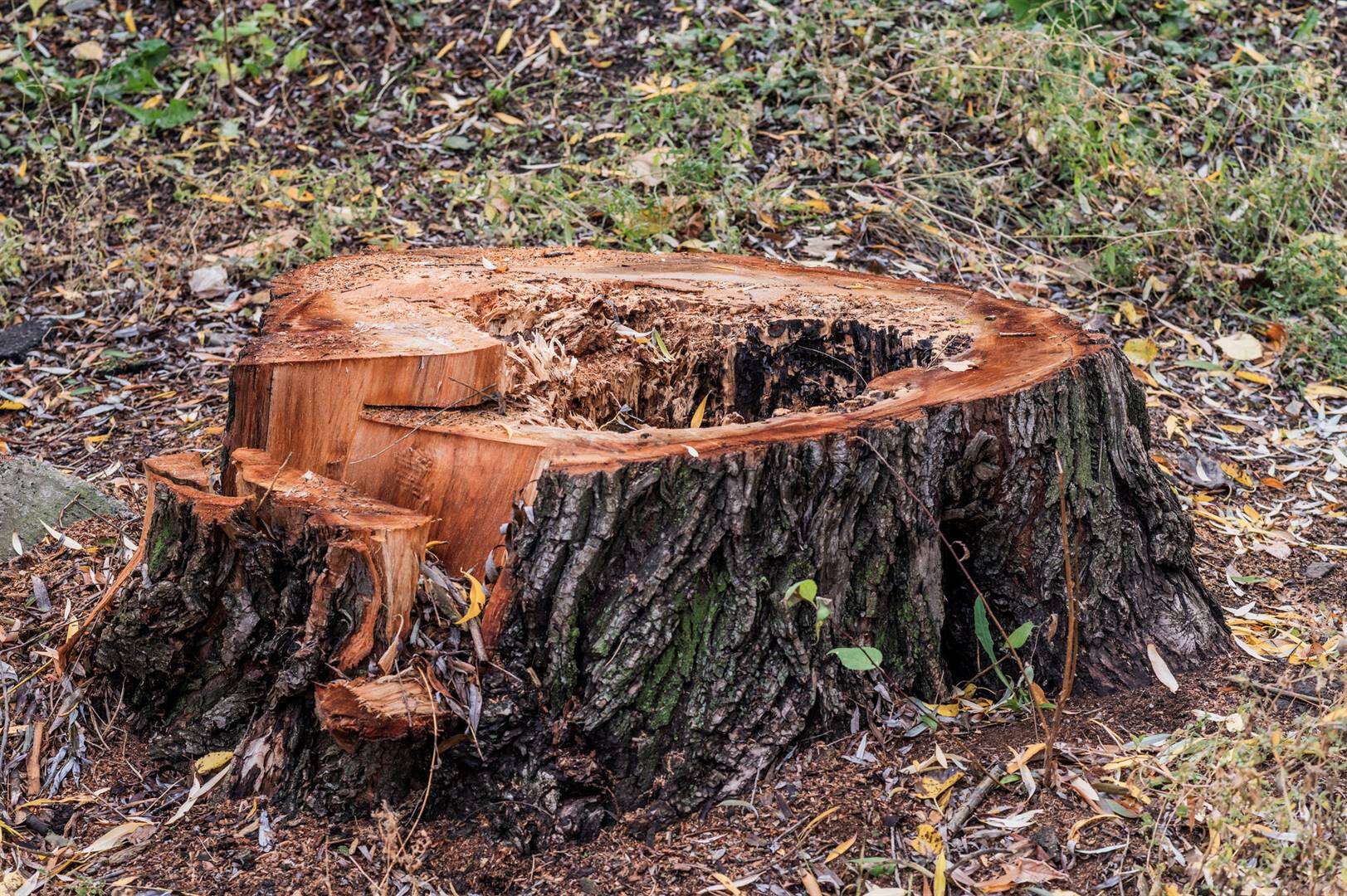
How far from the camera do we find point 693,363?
2.98 metres

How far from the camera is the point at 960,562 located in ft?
7.57

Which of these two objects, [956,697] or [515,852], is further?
[956,697]

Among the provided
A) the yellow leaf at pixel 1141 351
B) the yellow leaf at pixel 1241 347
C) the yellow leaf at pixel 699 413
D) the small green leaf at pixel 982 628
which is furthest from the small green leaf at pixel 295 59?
the small green leaf at pixel 982 628

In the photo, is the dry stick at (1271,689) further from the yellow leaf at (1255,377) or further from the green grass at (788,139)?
the green grass at (788,139)

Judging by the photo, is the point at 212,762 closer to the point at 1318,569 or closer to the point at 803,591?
the point at 803,591

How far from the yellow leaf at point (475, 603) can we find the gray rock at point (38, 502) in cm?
164

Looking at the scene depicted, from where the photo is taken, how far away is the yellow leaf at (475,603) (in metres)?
2.08

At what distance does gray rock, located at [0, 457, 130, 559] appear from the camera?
311cm

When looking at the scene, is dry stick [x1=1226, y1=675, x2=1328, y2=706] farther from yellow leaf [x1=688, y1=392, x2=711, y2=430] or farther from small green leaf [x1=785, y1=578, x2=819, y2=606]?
yellow leaf [x1=688, y1=392, x2=711, y2=430]

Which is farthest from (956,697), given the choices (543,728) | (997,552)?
(543,728)

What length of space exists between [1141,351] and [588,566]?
3.04m

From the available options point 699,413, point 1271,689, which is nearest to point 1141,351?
point 699,413

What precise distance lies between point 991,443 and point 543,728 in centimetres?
101

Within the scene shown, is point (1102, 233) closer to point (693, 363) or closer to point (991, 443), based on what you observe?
point (693, 363)
